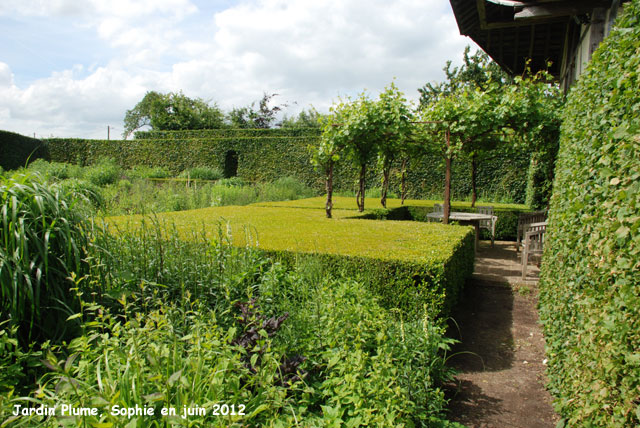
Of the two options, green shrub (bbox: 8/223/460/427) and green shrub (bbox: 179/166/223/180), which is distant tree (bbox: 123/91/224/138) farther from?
green shrub (bbox: 8/223/460/427)

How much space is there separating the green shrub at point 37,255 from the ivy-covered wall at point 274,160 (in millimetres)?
8751

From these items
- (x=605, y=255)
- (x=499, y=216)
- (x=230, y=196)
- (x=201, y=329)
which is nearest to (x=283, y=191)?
(x=230, y=196)

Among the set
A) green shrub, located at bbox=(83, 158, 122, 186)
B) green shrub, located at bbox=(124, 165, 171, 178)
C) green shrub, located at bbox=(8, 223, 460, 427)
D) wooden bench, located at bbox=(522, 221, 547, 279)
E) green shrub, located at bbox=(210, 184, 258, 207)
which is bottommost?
green shrub, located at bbox=(8, 223, 460, 427)

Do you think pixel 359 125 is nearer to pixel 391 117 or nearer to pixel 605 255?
pixel 391 117

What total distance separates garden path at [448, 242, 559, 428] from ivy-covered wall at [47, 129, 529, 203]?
570 centimetres

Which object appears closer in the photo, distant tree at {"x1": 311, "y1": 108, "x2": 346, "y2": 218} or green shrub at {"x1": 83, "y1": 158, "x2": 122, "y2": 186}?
distant tree at {"x1": 311, "y1": 108, "x2": 346, "y2": 218}

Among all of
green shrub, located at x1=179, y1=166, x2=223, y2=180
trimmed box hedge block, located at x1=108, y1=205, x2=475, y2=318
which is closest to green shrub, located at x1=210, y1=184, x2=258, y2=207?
trimmed box hedge block, located at x1=108, y1=205, x2=475, y2=318

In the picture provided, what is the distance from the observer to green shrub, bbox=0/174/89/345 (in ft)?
7.29

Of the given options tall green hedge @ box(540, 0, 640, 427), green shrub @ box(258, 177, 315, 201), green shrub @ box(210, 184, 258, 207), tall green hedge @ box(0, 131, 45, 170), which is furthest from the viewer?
tall green hedge @ box(0, 131, 45, 170)

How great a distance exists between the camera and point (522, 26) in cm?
890

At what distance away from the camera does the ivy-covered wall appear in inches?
524

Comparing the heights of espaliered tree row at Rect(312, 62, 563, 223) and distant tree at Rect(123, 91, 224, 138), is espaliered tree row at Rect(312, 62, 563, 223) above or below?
below

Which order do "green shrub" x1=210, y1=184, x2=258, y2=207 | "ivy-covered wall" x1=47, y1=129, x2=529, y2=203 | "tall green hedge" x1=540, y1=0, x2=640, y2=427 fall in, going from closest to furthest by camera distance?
"tall green hedge" x1=540, y1=0, x2=640, y2=427 < "green shrub" x1=210, y1=184, x2=258, y2=207 < "ivy-covered wall" x1=47, y1=129, x2=529, y2=203

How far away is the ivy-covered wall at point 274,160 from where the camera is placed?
13305 millimetres
